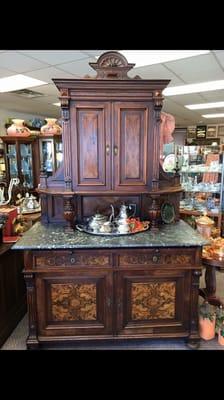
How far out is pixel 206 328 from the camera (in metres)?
2.20

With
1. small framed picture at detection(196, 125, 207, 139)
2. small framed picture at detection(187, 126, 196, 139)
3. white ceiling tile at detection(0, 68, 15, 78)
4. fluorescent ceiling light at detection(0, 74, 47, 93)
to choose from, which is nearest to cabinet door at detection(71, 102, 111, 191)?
white ceiling tile at detection(0, 68, 15, 78)

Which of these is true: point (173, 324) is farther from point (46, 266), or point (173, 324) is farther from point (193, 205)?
point (193, 205)

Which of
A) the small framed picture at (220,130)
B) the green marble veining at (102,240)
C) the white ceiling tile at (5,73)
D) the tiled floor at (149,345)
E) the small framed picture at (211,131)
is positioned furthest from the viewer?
the small framed picture at (211,131)

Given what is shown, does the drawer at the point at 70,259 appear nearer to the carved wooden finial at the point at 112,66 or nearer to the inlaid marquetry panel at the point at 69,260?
the inlaid marquetry panel at the point at 69,260

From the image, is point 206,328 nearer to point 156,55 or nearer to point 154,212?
point 154,212

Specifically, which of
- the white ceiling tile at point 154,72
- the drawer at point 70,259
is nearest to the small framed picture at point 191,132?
the white ceiling tile at point 154,72

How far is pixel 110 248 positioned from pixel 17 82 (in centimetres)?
332

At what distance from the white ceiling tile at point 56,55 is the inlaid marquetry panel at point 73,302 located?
2289 millimetres

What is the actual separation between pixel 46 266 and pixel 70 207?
21.2 inches

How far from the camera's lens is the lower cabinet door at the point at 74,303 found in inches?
77.9

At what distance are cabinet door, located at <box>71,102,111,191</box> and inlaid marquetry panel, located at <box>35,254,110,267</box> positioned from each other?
0.60 m
